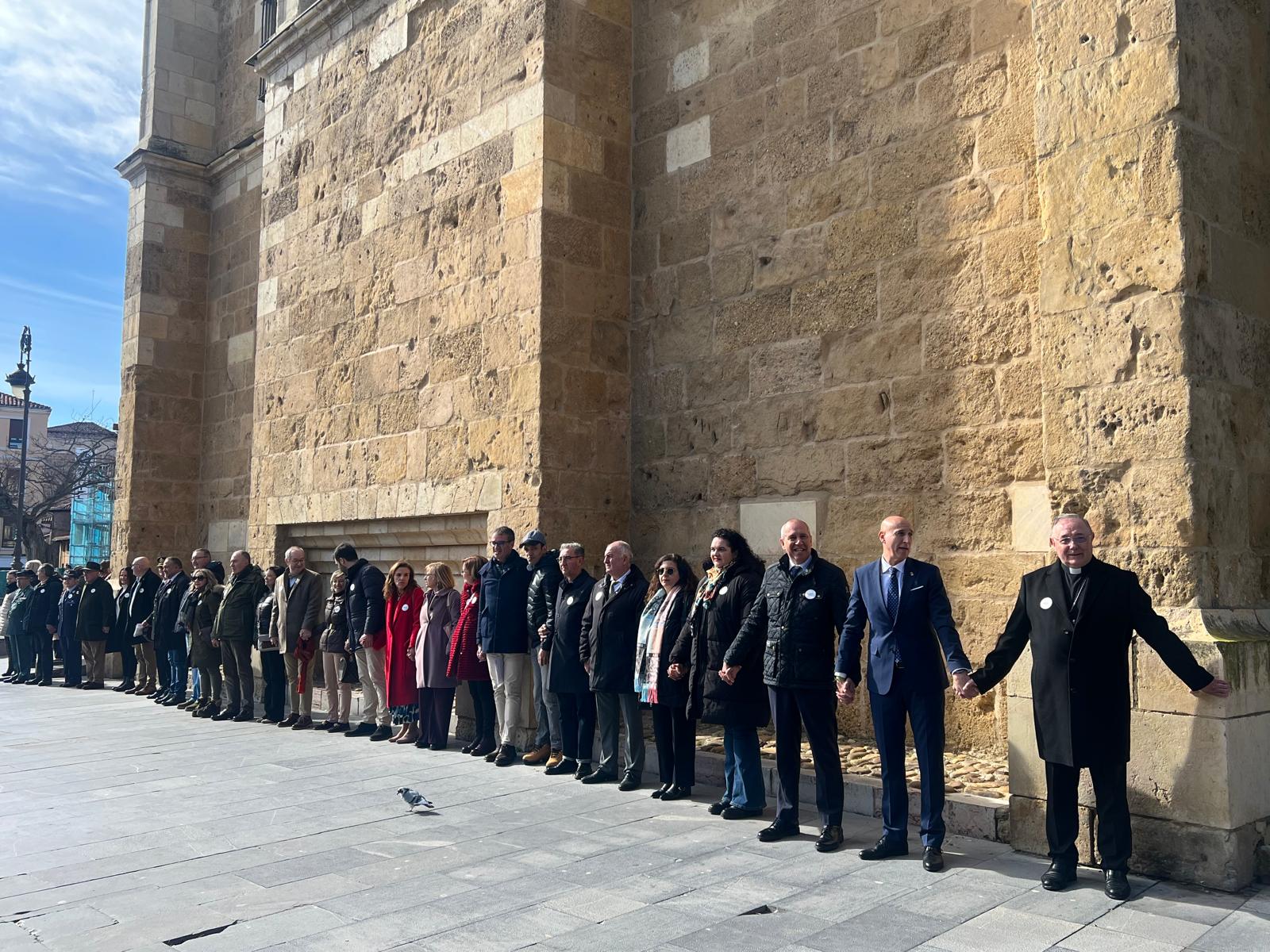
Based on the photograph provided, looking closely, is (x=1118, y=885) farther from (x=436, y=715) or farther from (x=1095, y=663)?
(x=436, y=715)

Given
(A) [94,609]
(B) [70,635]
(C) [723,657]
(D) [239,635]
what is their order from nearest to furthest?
(C) [723,657], (D) [239,635], (A) [94,609], (B) [70,635]

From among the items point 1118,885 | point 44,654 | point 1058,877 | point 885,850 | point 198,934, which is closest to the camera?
point 198,934

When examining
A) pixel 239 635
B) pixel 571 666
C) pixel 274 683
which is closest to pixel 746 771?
pixel 571 666

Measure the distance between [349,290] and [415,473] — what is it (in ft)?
7.42

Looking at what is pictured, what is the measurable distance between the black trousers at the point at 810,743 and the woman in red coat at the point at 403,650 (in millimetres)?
3979

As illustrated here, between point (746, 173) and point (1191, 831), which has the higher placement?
point (746, 173)

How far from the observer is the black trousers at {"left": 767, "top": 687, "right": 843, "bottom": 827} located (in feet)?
17.3

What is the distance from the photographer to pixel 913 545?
21.9ft

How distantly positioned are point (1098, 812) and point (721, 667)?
6.81 ft

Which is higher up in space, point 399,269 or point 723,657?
point 399,269

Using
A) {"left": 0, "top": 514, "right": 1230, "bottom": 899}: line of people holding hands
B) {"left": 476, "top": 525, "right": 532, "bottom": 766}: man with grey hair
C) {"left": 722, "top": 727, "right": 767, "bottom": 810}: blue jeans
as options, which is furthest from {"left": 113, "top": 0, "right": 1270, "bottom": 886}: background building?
{"left": 722, "top": 727, "right": 767, "bottom": 810}: blue jeans

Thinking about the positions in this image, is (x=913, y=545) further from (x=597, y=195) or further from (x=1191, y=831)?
(x=597, y=195)

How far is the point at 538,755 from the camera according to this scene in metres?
7.52

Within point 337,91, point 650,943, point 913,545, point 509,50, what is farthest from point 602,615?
point 337,91
